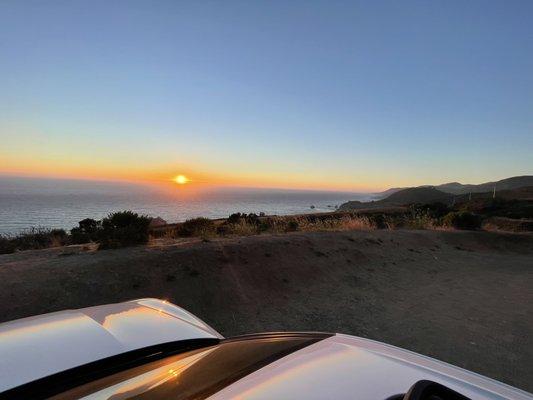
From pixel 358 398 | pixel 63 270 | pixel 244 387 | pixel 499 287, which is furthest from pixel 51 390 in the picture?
pixel 499 287

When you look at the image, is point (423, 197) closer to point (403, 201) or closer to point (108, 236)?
point (403, 201)

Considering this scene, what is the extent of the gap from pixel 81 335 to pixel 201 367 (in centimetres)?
71

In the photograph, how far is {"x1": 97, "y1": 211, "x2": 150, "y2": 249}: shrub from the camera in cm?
1001

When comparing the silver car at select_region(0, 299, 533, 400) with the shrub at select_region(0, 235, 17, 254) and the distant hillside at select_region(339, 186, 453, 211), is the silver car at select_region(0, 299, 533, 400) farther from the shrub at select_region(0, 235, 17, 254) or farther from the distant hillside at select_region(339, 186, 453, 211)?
the distant hillside at select_region(339, 186, 453, 211)

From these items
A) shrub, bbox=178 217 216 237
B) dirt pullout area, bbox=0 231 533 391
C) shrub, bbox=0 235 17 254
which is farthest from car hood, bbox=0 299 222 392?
shrub, bbox=0 235 17 254

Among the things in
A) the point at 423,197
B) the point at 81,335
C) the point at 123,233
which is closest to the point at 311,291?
the point at 123,233

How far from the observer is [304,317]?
23.6ft

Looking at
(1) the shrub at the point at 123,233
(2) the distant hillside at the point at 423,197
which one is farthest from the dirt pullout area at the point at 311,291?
(2) the distant hillside at the point at 423,197

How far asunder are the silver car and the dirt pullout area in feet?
13.4

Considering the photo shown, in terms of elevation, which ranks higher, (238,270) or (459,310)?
(238,270)

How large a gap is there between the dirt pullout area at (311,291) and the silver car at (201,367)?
408 centimetres

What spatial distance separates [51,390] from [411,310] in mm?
7303

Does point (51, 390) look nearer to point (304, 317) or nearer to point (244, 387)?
point (244, 387)

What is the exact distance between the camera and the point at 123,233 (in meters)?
10.2
